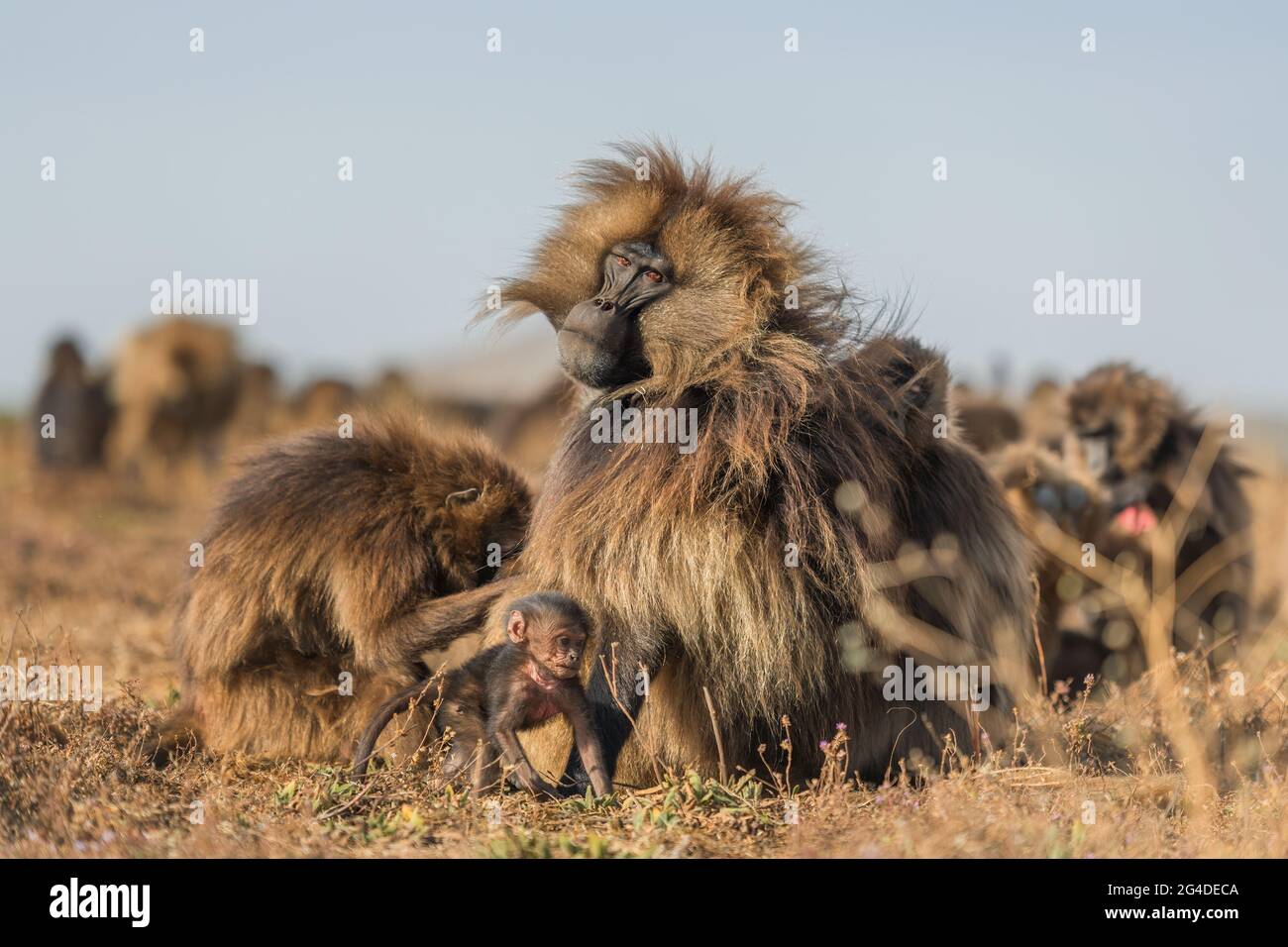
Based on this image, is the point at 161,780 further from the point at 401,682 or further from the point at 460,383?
the point at 460,383

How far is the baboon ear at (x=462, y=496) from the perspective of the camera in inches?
238

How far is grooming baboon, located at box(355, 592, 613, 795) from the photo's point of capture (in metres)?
5.00

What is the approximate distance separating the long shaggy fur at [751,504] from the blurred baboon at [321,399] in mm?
11996

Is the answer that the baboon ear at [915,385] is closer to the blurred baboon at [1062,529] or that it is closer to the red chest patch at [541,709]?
the red chest patch at [541,709]

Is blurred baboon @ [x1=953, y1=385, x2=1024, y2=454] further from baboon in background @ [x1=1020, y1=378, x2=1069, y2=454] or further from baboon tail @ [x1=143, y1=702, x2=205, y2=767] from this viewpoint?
baboon tail @ [x1=143, y1=702, x2=205, y2=767]

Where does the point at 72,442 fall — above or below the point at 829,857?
above

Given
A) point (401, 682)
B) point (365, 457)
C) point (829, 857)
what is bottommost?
point (829, 857)

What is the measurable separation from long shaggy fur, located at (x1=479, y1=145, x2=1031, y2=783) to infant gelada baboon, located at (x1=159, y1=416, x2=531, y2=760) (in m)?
0.47

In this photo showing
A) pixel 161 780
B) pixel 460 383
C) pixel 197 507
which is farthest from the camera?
pixel 460 383

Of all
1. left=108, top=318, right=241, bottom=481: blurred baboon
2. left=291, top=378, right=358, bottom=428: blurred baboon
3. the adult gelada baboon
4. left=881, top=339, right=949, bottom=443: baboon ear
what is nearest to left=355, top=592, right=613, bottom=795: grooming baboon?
the adult gelada baboon

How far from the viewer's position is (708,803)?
5051 mm

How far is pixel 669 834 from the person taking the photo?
15.4ft

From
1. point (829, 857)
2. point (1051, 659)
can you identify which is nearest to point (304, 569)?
point (829, 857)
